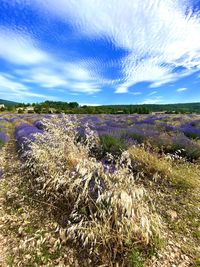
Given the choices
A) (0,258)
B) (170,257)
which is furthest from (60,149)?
(170,257)

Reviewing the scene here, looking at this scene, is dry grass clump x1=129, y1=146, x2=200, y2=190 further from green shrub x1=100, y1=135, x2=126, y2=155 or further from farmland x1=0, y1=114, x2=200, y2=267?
green shrub x1=100, y1=135, x2=126, y2=155

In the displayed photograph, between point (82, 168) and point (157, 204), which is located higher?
point (82, 168)

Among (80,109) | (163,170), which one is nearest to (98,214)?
(163,170)

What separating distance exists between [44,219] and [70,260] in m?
0.98

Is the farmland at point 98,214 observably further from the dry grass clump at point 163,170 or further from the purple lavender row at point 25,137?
the purple lavender row at point 25,137

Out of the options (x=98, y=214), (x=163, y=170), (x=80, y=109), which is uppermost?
(x=98, y=214)

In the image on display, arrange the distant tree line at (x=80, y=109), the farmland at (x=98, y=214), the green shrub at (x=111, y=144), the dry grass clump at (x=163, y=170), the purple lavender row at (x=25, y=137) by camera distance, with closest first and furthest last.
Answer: the farmland at (x=98, y=214) < the dry grass clump at (x=163, y=170) < the green shrub at (x=111, y=144) < the purple lavender row at (x=25, y=137) < the distant tree line at (x=80, y=109)

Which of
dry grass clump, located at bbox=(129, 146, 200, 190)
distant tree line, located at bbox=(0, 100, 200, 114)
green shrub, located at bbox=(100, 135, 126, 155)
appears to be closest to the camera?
dry grass clump, located at bbox=(129, 146, 200, 190)

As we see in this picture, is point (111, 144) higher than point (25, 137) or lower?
lower

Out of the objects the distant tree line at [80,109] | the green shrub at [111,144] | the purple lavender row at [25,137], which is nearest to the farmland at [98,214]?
the green shrub at [111,144]

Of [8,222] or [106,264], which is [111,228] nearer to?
[106,264]

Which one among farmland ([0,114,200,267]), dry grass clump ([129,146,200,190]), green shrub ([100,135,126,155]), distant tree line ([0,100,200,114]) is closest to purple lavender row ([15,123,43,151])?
farmland ([0,114,200,267])

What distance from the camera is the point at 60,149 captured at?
13.0 ft

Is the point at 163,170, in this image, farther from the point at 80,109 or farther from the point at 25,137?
the point at 80,109
